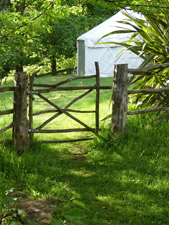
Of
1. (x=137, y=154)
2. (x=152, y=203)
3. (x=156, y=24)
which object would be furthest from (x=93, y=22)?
(x=152, y=203)

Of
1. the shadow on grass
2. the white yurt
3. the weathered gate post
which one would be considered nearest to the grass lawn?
the shadow on grass

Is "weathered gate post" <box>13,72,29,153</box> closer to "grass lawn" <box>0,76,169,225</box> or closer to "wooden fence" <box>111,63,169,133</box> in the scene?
"grass lawn" <box>0,76,169,225</box>

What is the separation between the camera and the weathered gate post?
609 cm

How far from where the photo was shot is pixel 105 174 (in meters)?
5.54

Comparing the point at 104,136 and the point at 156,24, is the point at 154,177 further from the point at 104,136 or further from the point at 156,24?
the point at 156,24

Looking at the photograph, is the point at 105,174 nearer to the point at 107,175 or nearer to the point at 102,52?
the point at 107,175

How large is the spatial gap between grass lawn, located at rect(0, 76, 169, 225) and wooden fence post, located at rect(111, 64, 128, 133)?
10.5 inches

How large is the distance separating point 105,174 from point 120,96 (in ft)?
5.38

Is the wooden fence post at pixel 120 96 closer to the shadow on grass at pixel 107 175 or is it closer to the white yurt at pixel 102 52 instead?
the shadow on grass at pixel 107 175

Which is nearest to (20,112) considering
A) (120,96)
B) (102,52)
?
(120,96)

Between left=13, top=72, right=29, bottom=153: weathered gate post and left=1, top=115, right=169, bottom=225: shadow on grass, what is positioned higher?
left=13, top=72, right=29, bottom=153: weathered gate post

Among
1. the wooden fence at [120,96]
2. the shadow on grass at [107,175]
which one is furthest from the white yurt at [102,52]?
the shadow on grass at [107,175]

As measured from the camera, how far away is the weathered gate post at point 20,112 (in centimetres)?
609

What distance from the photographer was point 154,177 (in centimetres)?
518
